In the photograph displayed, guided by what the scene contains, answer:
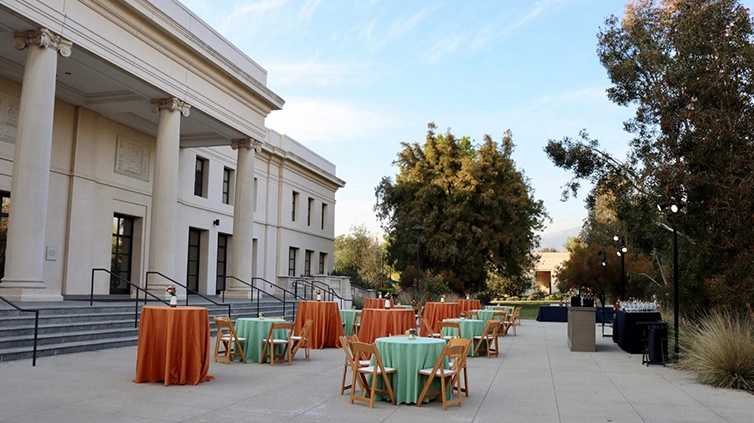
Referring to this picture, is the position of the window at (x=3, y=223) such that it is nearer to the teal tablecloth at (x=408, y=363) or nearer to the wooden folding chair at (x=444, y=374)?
the teal tablecloth at (x=408, y=363)

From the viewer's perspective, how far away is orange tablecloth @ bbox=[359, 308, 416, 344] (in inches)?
485

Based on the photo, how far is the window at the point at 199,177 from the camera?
25.4 meters

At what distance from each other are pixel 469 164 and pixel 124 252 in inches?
844

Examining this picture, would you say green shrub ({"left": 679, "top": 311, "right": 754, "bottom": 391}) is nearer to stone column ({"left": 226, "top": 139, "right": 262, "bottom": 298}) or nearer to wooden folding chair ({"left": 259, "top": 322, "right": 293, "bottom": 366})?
wooden folding chair ({"left": 259, "top": 322, "right": 293, "bottom": 366})

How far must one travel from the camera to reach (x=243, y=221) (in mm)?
22266

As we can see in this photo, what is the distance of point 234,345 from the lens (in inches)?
448

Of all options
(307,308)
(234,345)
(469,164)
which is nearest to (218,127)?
(307,308)

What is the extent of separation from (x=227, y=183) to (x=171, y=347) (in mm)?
20011

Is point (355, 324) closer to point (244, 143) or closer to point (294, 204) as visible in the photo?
point (244, 143)

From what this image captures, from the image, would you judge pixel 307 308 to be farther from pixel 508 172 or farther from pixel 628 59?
pixel 508 172

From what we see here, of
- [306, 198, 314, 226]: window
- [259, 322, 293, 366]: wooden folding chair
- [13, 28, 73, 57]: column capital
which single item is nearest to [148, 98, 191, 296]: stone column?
[13, 28, 73, 57]: column capital

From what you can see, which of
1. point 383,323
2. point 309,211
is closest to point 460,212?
point 309,211

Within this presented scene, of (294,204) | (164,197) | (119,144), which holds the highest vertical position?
(119,144)

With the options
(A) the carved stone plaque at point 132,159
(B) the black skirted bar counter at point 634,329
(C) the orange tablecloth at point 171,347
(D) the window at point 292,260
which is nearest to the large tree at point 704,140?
(B) the black skirted bar counter at point 634,329
